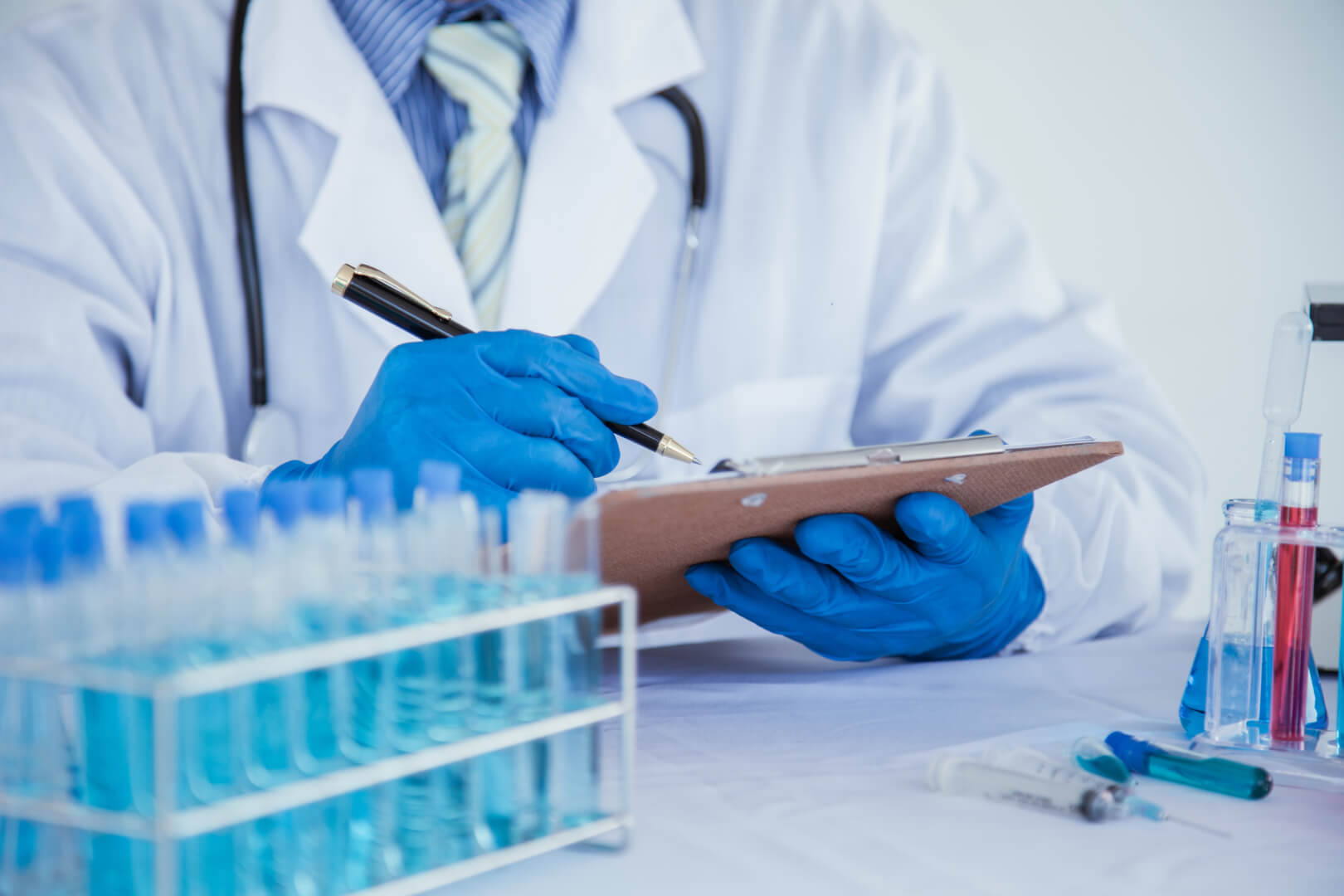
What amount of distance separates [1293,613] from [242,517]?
2.10 ft

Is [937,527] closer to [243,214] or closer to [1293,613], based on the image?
[1293,613]

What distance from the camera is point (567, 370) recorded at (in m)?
0.86

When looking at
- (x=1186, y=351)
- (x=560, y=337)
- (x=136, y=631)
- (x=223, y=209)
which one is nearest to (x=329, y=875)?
(x=136, y=631)

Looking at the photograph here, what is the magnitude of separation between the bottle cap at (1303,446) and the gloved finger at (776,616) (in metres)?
0.37

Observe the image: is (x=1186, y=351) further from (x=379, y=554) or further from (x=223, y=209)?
(x=379, y=554)

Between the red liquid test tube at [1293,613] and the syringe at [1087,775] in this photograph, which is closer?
the syringe at [1087,775]

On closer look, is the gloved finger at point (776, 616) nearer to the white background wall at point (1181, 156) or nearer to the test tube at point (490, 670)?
the test tube at point (490, 670)

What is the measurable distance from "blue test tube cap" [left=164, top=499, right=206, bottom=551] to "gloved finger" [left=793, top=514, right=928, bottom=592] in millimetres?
440

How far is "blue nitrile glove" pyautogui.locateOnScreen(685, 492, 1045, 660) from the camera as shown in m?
0.81

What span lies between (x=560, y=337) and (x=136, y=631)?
19.9 inches

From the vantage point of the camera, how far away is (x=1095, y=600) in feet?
3.67

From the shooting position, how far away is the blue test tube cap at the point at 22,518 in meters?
0.46

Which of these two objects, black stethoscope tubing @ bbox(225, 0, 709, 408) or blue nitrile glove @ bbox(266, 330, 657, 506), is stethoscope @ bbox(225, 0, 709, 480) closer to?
black stethoscope tubing @ bbox(225, 0, 709, 408)

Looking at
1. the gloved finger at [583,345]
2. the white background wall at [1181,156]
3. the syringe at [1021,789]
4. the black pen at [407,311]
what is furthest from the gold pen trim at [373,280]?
the white background wall at [1181,156]
